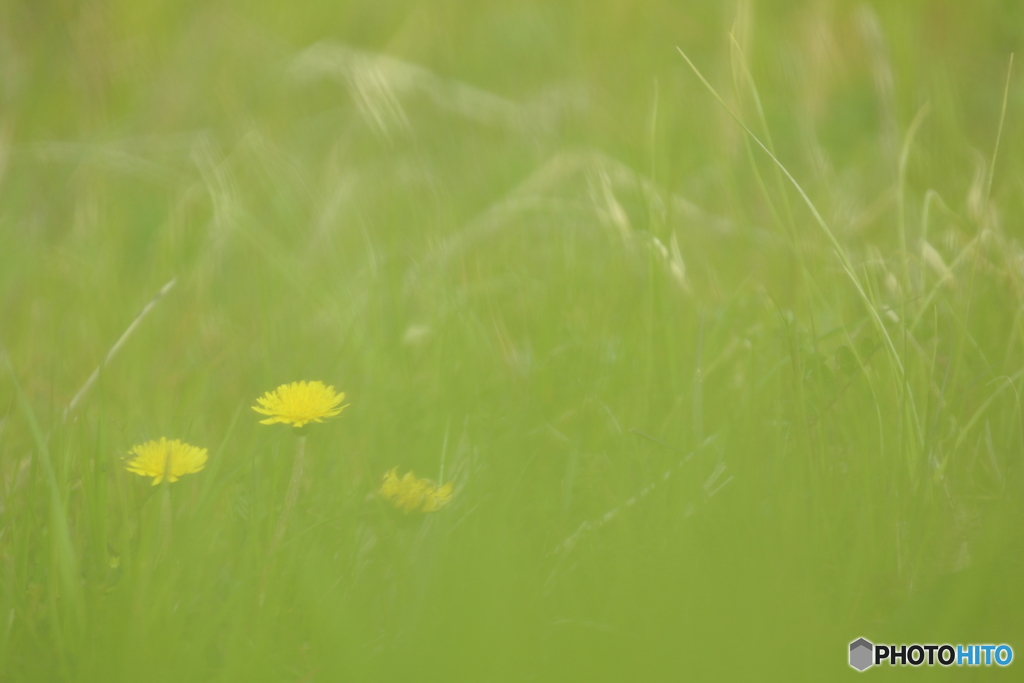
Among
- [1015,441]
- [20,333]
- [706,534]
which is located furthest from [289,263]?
[1015,441]

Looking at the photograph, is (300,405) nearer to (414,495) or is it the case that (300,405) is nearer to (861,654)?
(414,495)

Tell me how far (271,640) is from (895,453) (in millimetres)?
647

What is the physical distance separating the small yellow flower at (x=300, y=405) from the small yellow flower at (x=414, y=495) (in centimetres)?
11

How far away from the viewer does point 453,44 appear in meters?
2.23

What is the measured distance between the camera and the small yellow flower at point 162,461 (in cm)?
78

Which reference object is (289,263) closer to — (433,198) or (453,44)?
(433,198)

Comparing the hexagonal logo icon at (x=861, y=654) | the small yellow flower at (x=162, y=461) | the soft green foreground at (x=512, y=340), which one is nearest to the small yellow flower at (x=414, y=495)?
the soft green foreground at (x=512, y=340)

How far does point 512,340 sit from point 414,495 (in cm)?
44

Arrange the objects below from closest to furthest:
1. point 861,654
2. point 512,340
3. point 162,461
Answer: point 861,654, point 162,461, point 512,340

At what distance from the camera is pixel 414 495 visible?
75 cm

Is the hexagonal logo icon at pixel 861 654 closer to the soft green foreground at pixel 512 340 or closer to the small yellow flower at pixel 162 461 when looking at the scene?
the soft green foreground at pixel 512 340

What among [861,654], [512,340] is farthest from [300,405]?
[861,654]

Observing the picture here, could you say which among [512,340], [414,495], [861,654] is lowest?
[861,654]

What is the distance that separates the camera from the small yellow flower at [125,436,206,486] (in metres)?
0.78
